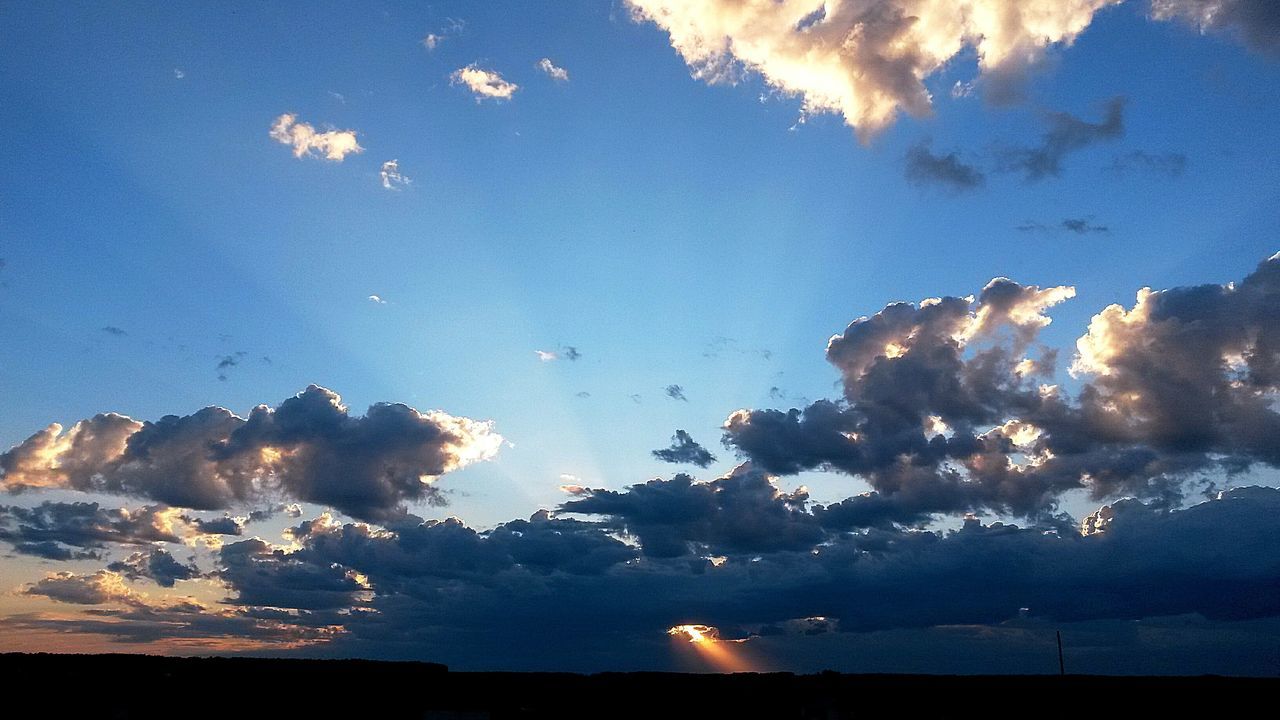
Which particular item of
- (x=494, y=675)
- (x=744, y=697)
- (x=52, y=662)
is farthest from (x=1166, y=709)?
(x=52, y=662)

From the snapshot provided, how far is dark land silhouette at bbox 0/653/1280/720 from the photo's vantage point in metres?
31.4

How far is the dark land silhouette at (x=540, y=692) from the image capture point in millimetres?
31438

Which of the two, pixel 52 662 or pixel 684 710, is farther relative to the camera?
pixel 684 710

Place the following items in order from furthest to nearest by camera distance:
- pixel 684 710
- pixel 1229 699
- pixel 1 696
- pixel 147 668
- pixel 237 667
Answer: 1. pixel 684 710
2. pixel 1229 699
3. pixel 237 667
4. pixel 147 668
5. pixel 1 696

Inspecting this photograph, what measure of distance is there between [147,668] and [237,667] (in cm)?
336

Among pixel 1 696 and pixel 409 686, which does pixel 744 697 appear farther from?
pixel 1 696

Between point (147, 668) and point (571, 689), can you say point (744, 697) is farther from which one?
point (147, 668)

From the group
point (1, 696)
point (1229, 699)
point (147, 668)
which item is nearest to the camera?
point (1, 696)

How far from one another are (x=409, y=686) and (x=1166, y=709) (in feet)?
112

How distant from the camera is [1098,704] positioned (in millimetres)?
39312

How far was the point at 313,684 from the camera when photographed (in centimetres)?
3641

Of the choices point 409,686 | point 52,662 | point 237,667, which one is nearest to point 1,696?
point 52,662

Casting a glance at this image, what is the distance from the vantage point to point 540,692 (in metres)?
Answer: 42.8

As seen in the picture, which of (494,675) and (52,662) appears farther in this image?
(494,675)
